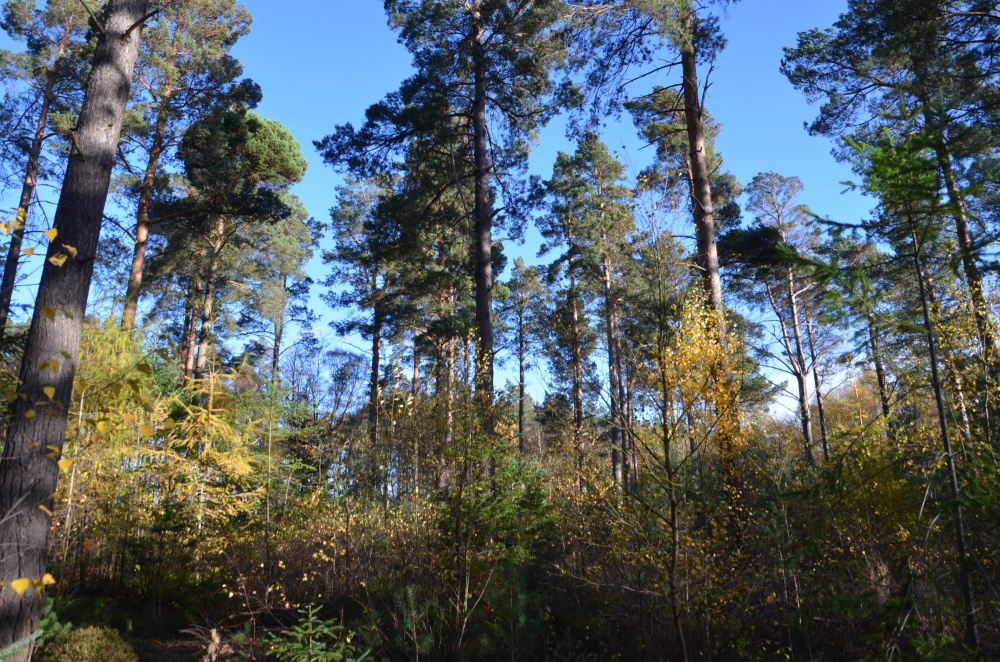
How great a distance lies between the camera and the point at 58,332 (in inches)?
167

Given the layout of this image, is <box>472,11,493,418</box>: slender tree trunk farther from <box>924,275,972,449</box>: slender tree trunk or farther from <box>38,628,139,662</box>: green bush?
<box>924,275,972,449</box>: slender tree trunk

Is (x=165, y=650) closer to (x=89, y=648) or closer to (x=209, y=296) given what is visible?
(x=89, y=648)

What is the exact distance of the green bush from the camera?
5.36m

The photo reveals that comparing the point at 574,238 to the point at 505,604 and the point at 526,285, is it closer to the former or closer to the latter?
the point at 526,285

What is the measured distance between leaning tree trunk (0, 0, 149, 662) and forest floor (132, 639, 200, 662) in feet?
8.26

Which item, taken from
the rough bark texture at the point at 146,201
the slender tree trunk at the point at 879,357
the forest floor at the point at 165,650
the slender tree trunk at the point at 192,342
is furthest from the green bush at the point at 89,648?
the slender tree trunk at the point at 192,342

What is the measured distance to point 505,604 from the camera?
18.1 feet

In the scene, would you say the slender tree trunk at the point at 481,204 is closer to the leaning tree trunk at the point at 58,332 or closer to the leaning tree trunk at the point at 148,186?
the leaning tree trunk at the point at 58,332

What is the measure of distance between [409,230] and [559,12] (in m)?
4.81

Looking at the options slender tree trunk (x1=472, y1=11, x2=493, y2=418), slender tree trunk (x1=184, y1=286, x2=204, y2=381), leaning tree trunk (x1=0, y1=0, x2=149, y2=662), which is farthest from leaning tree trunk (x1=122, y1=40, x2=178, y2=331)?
leaning tree trunk (x1=0, y1=0, x2=149, y2=662)

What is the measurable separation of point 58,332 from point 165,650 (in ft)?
13.4

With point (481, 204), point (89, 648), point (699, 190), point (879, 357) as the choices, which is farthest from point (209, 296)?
point (879, 357)

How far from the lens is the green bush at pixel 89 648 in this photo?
536cm

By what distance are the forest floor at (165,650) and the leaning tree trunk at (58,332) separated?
2.52 meters
